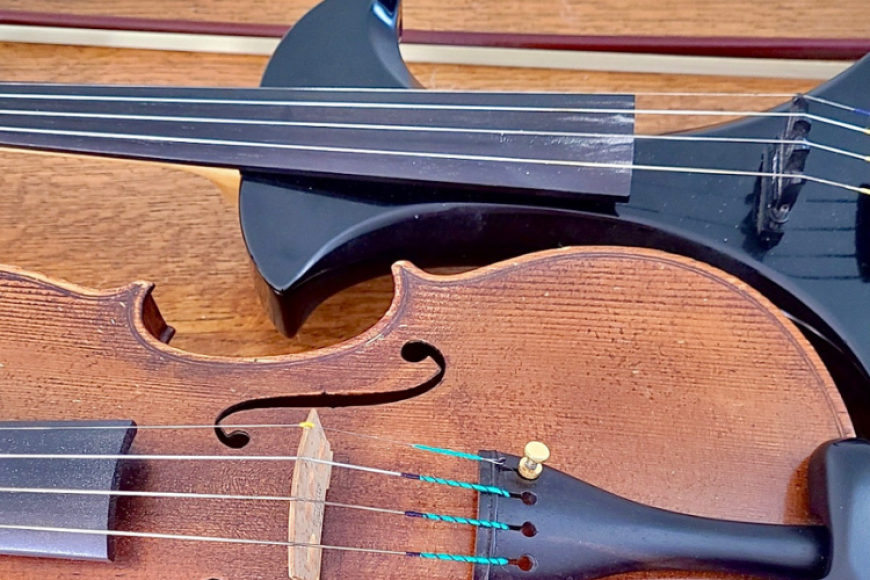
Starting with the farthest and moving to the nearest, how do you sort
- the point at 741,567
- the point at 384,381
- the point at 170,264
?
the point at 170,264
the point at 384,381
the point at 741,567

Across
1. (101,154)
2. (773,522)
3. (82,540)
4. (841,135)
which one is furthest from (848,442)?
(101,154)

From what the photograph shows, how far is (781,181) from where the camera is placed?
29.8 inches

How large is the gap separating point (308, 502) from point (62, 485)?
0.21 meters

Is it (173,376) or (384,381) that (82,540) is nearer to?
(173,376)

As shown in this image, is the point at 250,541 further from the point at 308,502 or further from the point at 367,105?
the point at 367,105

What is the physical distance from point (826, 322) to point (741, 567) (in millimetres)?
277

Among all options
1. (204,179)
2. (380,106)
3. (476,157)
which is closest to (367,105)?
(380,106)

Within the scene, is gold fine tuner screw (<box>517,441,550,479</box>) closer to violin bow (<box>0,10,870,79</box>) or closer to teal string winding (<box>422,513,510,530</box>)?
teal string winding (<box>422,513,510,530</box>)

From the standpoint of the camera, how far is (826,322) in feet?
2.41

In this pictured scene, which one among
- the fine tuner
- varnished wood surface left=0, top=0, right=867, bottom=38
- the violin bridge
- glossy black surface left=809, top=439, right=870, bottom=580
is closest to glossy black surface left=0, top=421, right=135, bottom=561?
the fine tuner

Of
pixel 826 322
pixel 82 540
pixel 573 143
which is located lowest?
pixel 82 540

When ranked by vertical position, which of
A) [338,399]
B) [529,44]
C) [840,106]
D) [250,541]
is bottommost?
[250,541]

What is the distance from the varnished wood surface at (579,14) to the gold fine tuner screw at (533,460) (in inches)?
27.7

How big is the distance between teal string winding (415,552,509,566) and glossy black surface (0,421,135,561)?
262 mm
